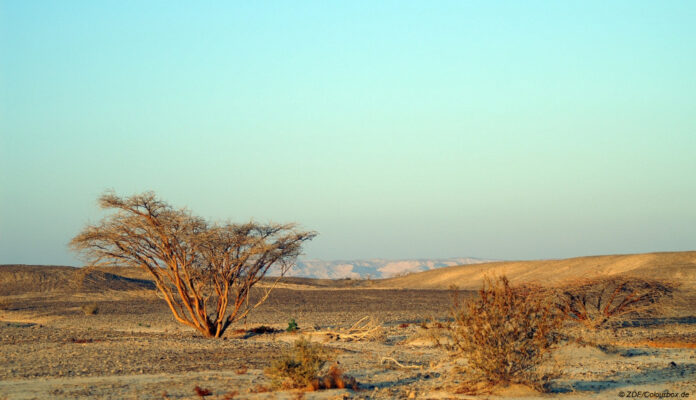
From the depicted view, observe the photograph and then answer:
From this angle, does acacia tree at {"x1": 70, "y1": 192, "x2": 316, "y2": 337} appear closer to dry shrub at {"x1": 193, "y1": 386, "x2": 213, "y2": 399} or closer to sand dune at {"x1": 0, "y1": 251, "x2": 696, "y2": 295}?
dry shrub at {"x1": 193, "y1": 386, "x2": 213, "y2": 399}

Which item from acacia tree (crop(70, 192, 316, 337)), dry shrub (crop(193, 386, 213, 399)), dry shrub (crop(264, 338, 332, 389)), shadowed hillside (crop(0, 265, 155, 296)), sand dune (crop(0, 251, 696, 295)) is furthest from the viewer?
shadowed hillside (crop(0, 265, 155, 296))

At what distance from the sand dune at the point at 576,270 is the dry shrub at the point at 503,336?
1271 inches

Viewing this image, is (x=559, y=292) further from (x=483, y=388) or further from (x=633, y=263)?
(x=633, y=263)

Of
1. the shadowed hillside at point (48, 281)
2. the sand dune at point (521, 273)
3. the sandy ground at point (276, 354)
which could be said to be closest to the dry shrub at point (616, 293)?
the sandy ground at point (276, 354)

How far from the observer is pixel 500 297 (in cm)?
1177

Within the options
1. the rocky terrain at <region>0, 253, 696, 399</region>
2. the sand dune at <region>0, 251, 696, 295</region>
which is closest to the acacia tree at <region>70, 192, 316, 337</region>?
the rocky terrain at <region>0, 253, 696, 399</region>

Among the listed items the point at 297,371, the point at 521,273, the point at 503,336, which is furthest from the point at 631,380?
the point at 521,273

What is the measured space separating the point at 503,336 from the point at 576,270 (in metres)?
65.1

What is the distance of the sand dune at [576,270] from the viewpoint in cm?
5716

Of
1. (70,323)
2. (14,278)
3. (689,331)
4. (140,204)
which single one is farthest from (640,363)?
(14,278)

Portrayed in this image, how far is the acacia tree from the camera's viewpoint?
853 inches

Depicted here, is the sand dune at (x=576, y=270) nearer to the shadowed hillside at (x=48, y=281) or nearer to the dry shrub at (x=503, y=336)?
the dry shrub at (x=503, y=336)

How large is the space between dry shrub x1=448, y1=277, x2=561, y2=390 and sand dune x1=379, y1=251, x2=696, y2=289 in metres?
32.3

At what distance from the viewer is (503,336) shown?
11711 millimetres
